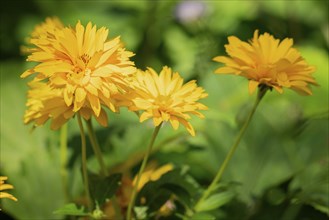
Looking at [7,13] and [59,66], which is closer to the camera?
[59,66]

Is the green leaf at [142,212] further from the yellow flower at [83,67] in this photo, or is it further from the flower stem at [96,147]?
the yellow flower at [83,67]

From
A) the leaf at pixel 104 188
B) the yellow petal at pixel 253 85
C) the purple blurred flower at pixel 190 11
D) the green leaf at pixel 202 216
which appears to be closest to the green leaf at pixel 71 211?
the leaf at pixel 104 188

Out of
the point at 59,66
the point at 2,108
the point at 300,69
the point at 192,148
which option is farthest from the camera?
the point at 2,108

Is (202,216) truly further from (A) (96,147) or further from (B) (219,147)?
(B) (219,147)

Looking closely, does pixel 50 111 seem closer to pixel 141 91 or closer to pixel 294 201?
pixel 141 91

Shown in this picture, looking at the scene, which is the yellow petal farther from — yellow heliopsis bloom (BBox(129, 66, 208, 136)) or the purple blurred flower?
the purple blurred flower

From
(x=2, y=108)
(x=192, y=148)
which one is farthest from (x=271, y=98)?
(x=2, y=108)
